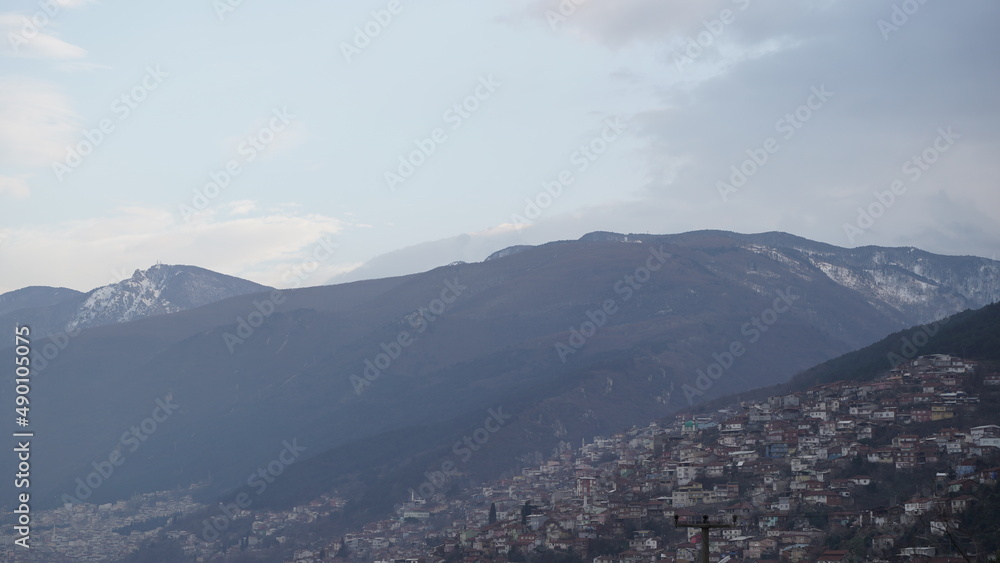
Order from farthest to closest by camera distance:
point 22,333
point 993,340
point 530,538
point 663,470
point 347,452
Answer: point 347,452
point 993,340
point 663,470
point 530,538
point 22,333

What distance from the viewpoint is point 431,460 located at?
6442 inches

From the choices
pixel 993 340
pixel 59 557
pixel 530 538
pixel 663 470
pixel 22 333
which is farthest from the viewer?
pixel 59 557

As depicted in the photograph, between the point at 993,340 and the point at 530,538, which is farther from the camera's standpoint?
the point at 993,340

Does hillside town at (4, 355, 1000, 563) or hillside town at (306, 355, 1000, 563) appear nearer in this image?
hillside town at (4, 355, 1000, 563)

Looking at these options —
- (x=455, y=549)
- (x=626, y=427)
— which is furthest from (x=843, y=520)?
(x=626, y=427)

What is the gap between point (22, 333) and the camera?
75.9 metres

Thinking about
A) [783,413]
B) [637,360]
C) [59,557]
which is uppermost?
[637,360]

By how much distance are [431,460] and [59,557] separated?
4635cm

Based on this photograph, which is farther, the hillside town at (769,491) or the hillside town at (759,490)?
the hillside town at (769,491)

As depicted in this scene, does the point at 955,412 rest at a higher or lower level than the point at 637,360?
lower

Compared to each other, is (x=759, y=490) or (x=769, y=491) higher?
(x=759, y=490)

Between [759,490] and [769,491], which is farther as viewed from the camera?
[759,490]

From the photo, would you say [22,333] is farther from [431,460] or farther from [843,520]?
[431,460]

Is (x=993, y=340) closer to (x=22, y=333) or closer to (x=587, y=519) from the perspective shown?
(x=587, y=519)
